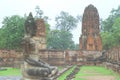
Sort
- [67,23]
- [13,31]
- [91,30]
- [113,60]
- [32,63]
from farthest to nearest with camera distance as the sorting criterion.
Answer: [67,23]
[91,30]
[13,31]
[113,60]
[32,63]

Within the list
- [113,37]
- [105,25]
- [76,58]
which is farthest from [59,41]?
[76,58]

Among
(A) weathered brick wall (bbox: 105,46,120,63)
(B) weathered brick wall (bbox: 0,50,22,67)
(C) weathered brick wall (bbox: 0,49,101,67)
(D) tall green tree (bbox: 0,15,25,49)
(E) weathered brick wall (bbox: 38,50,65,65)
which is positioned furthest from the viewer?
(D) tall green tree (bbox: 0,15,25,49)

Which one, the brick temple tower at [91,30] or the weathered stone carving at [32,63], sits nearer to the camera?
the weathered stone carving at [32,63]

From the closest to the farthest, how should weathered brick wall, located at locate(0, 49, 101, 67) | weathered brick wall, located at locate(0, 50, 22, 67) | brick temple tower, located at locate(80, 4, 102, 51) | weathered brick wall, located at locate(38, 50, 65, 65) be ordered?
1. weathered brick wall, located at locate(0, 50, 22, 67)
2. weathered brick wall, located at locate(0, 49, 101, 67)
3. weathered brick wall, located at locate(38, 50, 65, 65)
4. brick temple tower, located at locate(80, 4, 102, 51)

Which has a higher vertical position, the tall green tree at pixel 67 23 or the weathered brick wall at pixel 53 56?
the tall green tree at pixel 67 23

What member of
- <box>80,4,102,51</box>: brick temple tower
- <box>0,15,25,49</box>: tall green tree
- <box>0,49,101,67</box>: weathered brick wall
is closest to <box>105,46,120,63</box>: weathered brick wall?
<box>0,49,101,67</box>: weathered brick wall

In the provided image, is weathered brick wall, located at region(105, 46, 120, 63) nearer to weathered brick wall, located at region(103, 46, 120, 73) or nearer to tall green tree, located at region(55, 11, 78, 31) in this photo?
weathered brick wall, located at region(103, 46, 120, 73)

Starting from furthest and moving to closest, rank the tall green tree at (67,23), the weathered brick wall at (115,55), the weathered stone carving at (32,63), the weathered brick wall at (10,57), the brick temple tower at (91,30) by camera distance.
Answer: the tall green tree at (67,23), the brick temple tower at (91,30), the weathered brick wall at (10,57), the weathered brick wall at (115,55), the weathered stone carving at (32,63)

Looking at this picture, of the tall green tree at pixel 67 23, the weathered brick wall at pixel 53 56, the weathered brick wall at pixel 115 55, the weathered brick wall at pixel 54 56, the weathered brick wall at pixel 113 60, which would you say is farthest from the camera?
the tall green tree at pixel 67 23

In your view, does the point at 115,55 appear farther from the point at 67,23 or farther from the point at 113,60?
the point at 67,23

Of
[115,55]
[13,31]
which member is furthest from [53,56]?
[115,55]

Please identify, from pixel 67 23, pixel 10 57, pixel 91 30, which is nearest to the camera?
pixel 10 57

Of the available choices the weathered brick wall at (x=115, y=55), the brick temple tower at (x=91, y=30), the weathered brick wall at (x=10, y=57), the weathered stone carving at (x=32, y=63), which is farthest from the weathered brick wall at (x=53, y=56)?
the weathered stone carving at (x=32, y=63)

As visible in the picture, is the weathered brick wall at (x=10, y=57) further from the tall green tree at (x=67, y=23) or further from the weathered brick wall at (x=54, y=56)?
the tall green tree at (x=67, y=23)
